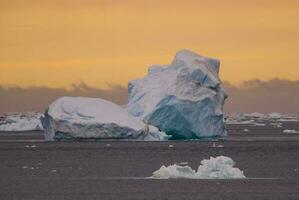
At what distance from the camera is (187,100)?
52812 mm

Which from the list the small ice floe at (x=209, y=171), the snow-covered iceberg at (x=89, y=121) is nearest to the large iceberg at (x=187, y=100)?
the snow-covered iceberg at (x=89, y=121)

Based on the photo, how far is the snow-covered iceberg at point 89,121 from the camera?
5091cm

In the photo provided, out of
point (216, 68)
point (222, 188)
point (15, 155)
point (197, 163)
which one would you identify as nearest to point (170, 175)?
point (222, 188)

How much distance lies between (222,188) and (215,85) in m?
25.0

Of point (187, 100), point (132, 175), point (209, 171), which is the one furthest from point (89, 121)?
point (209, 171)

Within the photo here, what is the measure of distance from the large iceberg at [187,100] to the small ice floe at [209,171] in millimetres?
20315

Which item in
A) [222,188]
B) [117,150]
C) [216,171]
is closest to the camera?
[222,188]

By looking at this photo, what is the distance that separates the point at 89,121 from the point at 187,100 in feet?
17.4

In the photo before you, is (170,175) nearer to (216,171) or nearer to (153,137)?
(216,171)

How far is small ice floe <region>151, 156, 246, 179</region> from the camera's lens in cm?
3073

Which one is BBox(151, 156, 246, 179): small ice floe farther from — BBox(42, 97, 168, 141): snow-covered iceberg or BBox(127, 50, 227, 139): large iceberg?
BBox(127, 50, 227, 139): large iceberg

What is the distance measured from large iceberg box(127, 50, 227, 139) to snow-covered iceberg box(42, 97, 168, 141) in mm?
1576

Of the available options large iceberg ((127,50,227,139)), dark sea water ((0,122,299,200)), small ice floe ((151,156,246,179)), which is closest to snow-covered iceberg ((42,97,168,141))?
dark sea water ((0,122,299,200))

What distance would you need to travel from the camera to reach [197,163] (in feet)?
142
